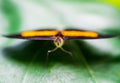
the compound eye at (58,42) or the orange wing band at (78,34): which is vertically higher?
the orange wing band at (78,34)

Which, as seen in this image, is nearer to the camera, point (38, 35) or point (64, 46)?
point (38, 35)

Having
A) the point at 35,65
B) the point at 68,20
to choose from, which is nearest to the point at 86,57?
the point at 35,65

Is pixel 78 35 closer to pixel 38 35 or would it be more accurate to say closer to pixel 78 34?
pixel 78 34

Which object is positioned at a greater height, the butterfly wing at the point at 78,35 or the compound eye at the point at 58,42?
the butterfly wing at the point at 78,35

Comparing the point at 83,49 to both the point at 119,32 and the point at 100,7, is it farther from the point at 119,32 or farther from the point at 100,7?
the point at 100,7

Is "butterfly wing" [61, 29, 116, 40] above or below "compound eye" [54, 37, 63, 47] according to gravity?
above

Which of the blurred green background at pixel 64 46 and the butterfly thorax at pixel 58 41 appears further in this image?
the butterfly thorax at pixel 58 41

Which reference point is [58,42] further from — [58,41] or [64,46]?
[64,46]

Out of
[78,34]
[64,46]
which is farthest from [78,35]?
[64,46]

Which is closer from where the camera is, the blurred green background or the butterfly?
the blurred green background
